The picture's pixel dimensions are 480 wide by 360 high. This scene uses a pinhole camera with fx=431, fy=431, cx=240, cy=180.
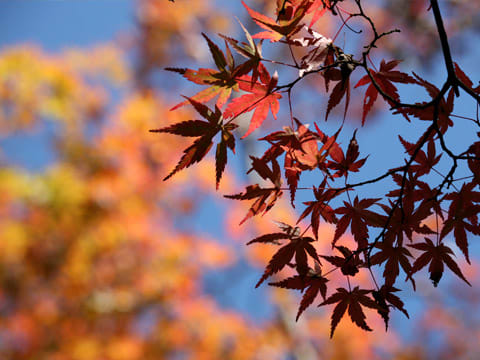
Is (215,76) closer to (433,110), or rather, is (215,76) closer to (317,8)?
(317,8)

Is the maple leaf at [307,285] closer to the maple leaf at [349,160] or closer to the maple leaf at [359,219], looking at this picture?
the maple leaf at [359,219]

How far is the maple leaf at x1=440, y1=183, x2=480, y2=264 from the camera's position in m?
1.04

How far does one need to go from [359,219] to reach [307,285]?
212 millimetres

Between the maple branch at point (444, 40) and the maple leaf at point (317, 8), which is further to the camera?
the maple leaf at point (317, 8)

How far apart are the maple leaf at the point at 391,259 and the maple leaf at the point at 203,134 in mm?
428

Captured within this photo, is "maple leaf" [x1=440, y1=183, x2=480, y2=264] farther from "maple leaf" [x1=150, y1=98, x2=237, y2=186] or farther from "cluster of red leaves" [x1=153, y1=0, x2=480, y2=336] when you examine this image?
"maple leaf" [x1=150, y1=98, x2=237, y2=186]

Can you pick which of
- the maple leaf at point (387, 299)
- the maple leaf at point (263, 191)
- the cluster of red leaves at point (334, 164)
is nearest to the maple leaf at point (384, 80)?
the cluster of red leaves at point (334, 164)

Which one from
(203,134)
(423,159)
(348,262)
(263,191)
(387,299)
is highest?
(203,134)

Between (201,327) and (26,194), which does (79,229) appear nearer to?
(26,194)

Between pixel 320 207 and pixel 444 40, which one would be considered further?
pixel 320 207

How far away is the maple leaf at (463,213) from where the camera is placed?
1035 millimetres

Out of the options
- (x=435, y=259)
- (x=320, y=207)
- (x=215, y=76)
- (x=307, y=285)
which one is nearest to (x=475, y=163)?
(x=435, y=259)

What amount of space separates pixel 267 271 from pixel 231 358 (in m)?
6.05

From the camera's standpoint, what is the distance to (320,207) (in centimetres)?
109
